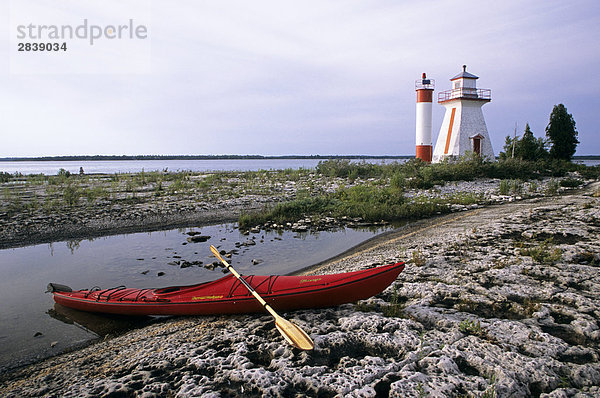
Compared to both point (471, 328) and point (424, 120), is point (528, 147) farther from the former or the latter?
point (471, 328)

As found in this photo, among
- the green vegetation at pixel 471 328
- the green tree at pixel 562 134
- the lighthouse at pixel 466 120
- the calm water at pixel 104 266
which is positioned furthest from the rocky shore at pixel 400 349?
the green tree at pixel 562 134

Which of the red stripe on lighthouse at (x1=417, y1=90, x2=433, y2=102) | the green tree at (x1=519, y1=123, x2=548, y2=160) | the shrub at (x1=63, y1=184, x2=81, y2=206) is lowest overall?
the shrub at (x1=63, y1=184, x2=81, y2=206)

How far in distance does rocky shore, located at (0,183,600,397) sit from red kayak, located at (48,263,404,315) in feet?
0.70

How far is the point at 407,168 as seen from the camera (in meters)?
26.3

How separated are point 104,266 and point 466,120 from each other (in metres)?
29.9

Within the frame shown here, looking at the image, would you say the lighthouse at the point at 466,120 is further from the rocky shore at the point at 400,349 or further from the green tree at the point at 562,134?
the rocky shore at the point at 400,349

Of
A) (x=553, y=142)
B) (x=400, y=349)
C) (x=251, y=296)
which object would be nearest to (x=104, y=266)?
(x=251, y=296)

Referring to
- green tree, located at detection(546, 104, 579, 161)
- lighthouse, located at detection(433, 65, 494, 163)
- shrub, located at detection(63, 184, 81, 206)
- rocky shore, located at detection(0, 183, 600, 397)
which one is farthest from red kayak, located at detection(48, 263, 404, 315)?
green tree, located at detection(546, 104, 579, 161)

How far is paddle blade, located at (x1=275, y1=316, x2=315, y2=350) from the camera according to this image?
14.6ft

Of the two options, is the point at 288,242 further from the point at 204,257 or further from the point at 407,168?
the point at 407,168

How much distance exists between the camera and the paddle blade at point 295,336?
14.6 feet

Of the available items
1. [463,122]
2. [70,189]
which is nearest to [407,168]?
[463,122]

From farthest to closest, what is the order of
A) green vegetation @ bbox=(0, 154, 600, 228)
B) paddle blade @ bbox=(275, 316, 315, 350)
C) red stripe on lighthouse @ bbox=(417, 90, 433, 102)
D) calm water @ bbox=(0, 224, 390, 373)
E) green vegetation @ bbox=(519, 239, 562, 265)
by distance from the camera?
red stripe on lighthouse @ bbox=(417, 90, 433, 102)
green vegetation @ bbox=(0, 154, 600, 228)
green vegetation @ bbox=(519, 239, 562, 265)
calm water @ bbox=(0, 224, 390, 373)
paddle blade @ bbox=(275, 316, 315, 350)

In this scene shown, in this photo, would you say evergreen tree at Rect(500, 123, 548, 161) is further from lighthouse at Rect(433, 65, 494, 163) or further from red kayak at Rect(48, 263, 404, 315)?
red kayak at Rect(48, 263, 404, 315)
